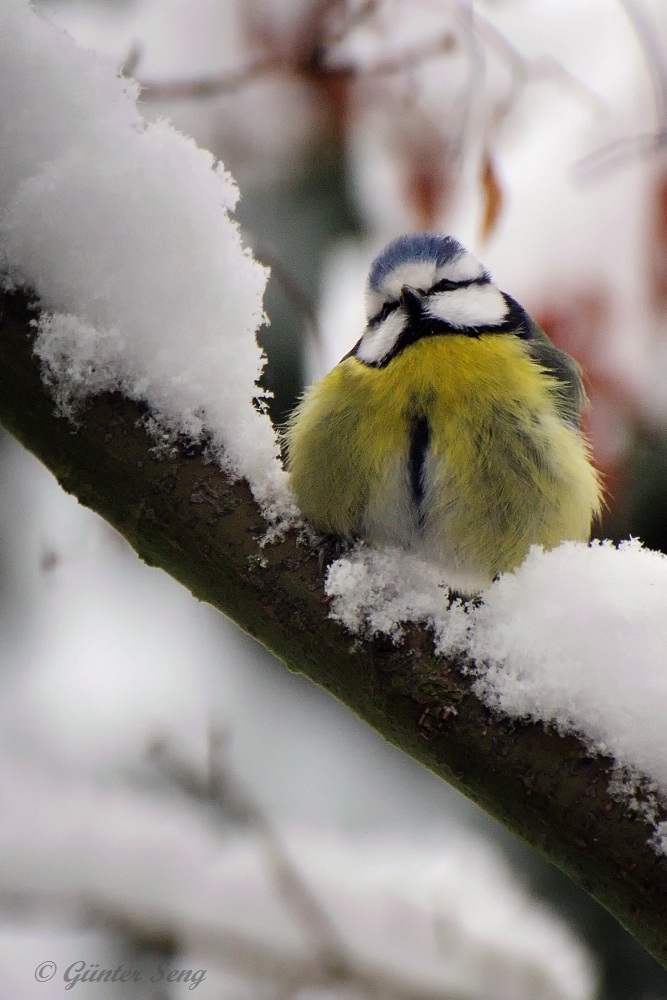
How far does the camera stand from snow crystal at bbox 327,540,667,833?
1020 mm

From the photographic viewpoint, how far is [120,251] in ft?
3.95

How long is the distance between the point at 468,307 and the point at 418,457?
517 millimetres

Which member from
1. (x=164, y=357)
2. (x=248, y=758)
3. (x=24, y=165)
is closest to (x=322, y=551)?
(x=164, y=357)

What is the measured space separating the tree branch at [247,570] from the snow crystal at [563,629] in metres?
0.03

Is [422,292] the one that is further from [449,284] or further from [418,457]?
[418,457]

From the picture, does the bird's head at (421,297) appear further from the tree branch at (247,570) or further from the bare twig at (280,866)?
the bare twig at (280,866)

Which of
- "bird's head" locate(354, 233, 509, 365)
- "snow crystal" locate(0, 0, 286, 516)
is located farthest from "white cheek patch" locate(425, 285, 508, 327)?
"snow crystal" locate(0, 0, 286, 516)

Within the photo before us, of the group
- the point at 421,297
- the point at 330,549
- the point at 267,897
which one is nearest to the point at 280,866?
the point at 267,897

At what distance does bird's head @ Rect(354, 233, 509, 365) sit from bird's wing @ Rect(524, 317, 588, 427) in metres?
0.12

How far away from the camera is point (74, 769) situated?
2.36 meters

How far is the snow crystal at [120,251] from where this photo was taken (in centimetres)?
117

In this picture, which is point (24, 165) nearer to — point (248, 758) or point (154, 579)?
point (154, 579)

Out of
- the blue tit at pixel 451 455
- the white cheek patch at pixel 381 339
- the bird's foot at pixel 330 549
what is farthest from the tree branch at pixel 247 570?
the white cheek patch at pixel 381 339

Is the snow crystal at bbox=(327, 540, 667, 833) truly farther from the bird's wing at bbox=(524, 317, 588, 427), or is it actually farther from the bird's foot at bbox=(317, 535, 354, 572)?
the bird's wing at bbox=(524, 317, 588, 427)
